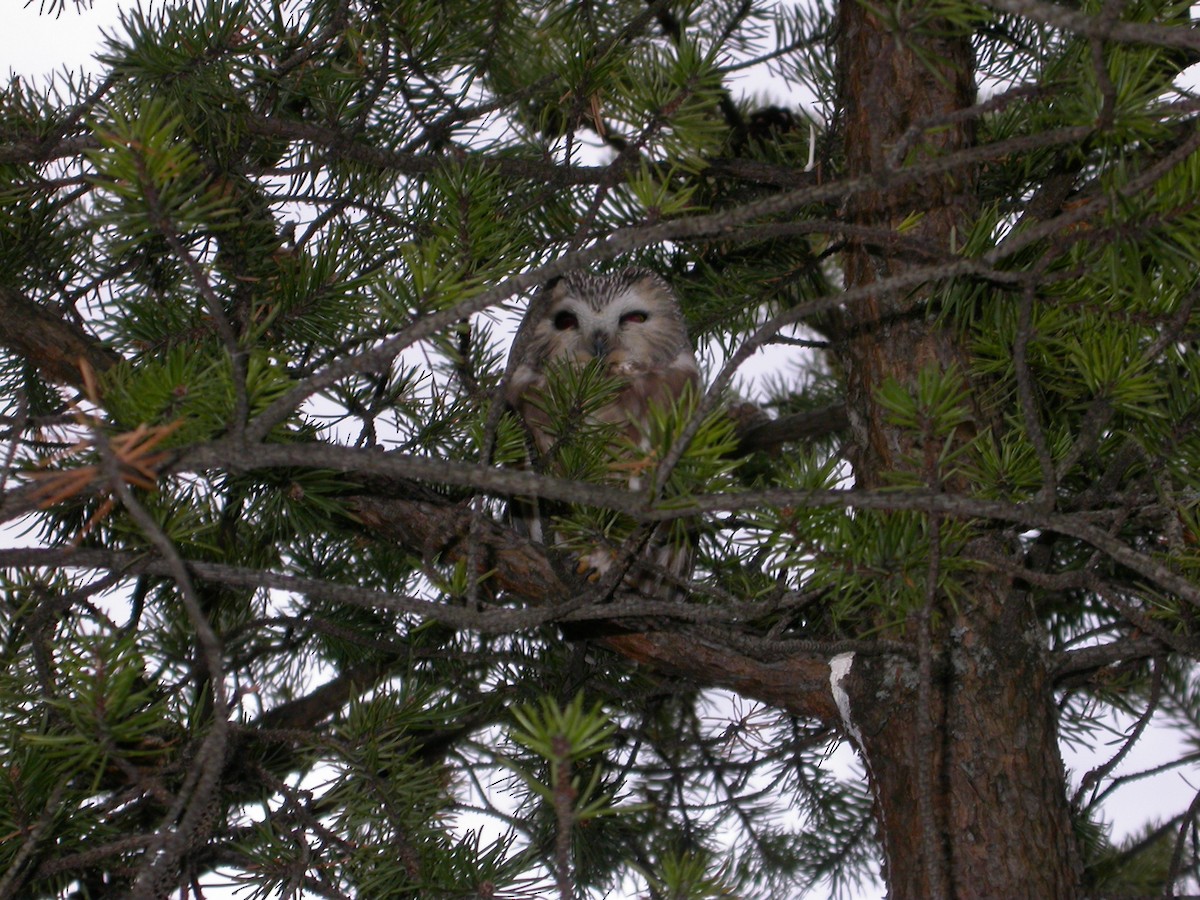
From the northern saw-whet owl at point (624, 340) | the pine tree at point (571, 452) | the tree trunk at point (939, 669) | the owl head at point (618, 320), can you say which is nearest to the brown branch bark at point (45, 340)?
the pine tree at point (571, 452)

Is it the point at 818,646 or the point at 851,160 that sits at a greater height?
the point at 851,160

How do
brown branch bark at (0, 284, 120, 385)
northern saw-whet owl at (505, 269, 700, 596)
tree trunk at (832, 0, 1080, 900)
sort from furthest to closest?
northern saw-whet owl at (505, 269, 700, 596)
brown branch bark at (0, 284, 120, 385)
tree trunk at (832, 0, 1080, 900)

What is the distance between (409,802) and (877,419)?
0.81 meters

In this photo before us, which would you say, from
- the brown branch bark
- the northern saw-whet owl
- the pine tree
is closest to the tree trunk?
the pine tree

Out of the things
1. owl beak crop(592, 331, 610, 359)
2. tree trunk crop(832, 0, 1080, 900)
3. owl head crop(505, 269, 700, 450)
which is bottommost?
tree trunk crop(832, 0, 1080, 900)

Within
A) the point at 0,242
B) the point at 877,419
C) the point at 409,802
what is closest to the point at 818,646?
the point at 877,419

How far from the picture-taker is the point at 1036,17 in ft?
2.78

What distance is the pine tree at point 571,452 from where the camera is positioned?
3.23 ft

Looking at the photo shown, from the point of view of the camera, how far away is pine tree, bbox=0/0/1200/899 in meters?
0.99

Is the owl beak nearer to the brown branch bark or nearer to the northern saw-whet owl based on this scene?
the northern saw-whet owl

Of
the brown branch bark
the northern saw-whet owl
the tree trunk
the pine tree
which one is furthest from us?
the northern saw-whet owl

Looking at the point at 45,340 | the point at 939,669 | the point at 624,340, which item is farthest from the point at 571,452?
the point at 624,340

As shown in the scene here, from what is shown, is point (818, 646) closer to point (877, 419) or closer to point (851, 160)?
point (877, 419)

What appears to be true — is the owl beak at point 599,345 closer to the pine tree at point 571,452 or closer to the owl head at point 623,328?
the owl head at point 623,328
